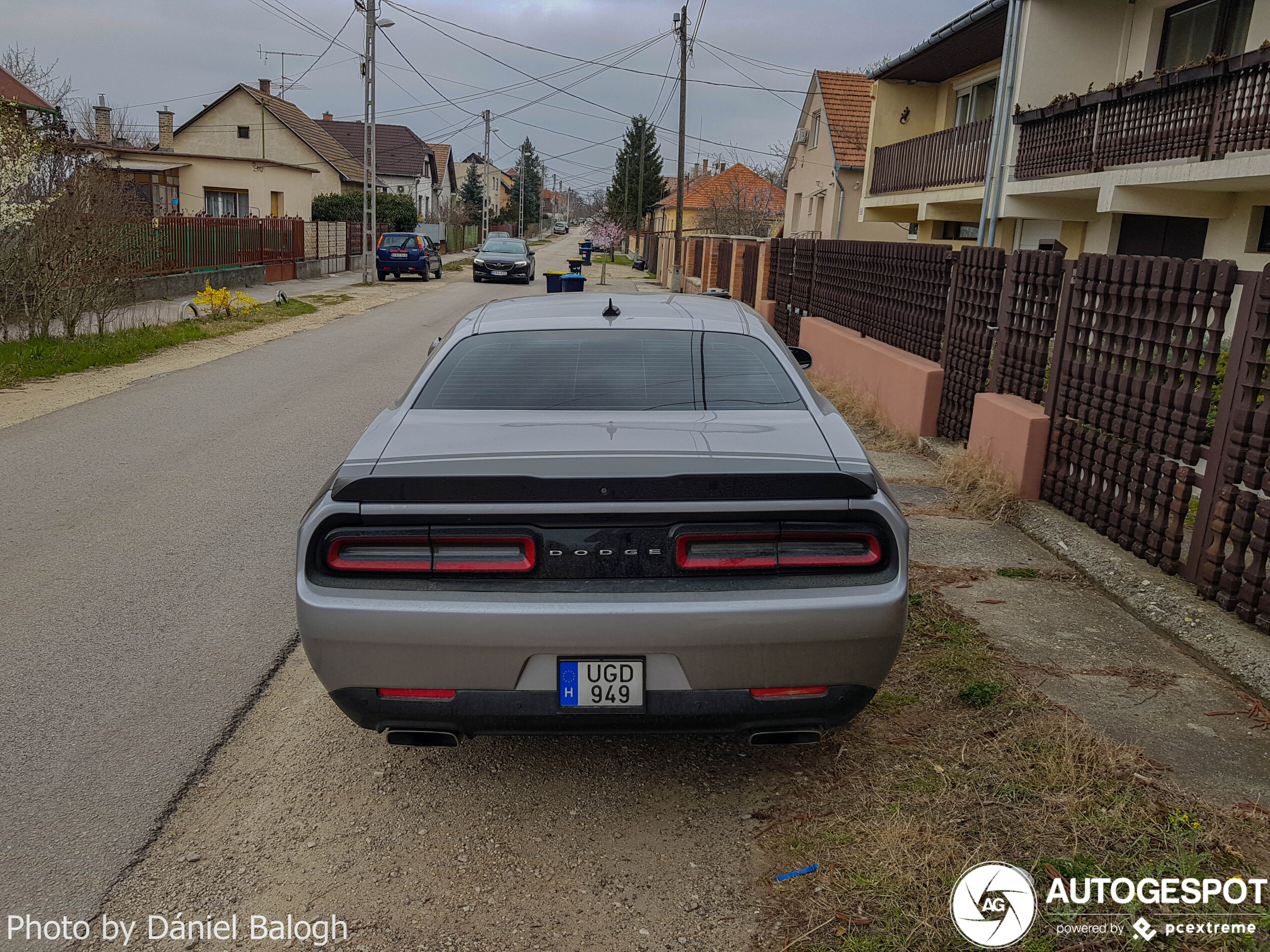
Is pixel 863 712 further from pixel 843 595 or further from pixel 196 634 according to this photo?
pixel 196 634

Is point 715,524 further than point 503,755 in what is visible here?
No

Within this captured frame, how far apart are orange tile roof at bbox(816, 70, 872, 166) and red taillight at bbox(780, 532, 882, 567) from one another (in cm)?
3209

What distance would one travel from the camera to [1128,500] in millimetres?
5617

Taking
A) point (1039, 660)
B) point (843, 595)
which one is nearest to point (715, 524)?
point (843, 595)

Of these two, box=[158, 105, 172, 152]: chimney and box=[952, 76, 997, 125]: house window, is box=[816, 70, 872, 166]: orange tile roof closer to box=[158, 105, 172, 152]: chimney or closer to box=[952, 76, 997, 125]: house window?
box=[952, 76, 997, 125]: house window

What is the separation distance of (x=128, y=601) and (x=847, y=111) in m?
34.2

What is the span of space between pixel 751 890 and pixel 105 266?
1471 centimetres

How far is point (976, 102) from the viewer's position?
84.7 ft

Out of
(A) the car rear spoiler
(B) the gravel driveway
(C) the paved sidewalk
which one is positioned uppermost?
(A) the car rear spoiler

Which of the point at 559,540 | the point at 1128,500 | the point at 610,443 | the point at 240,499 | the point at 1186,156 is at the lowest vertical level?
the point at 240,499

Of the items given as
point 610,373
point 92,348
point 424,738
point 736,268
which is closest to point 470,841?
point 424,738

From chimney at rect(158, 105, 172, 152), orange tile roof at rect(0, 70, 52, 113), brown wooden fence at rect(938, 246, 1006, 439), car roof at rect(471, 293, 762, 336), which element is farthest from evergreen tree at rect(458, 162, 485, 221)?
car roof at rect(471, 293, 762, 336)

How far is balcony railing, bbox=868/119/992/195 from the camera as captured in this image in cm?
2148

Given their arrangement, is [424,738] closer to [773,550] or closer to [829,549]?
[773,550]
